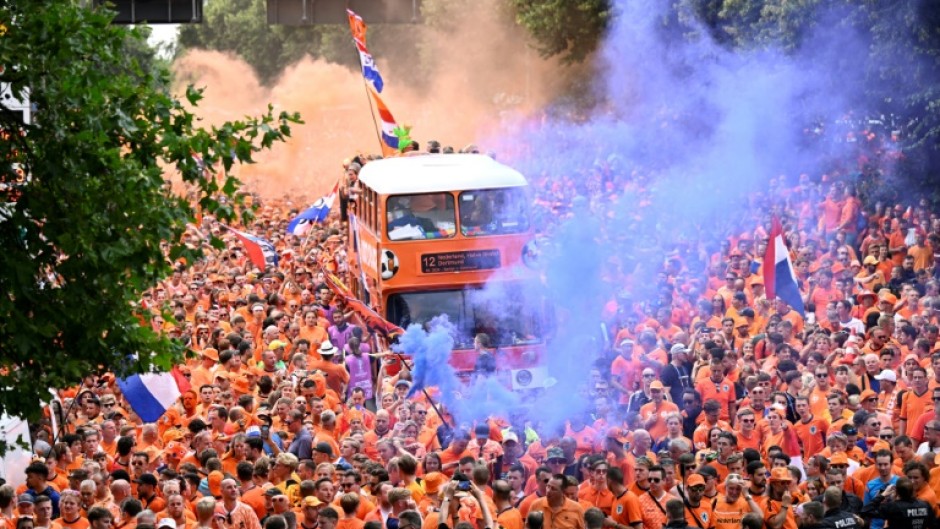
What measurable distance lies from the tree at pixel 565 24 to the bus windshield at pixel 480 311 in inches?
950

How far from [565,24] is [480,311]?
27.4 meters

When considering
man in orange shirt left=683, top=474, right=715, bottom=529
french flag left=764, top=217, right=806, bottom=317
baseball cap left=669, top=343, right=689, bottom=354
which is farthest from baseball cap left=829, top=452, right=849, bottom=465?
french flag left=764, top=217, right=806, bottom=317

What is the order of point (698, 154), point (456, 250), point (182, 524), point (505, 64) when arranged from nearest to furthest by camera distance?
point (182, 524)
point (456, 250)
point (698, 154)
point (505, 64)

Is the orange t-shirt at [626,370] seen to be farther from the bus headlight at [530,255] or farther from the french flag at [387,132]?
the french flag at [387,132]

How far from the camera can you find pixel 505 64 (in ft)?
182

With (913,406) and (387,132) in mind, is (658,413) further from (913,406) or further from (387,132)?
(387,132)

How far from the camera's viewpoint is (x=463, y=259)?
2028cm

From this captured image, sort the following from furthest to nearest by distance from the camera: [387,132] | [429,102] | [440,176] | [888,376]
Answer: [429,102] < [387,132] < [440,176] < [888,376]

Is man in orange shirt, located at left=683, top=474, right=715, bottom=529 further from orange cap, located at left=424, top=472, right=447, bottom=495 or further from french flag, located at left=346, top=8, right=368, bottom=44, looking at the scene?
french flag, located at left=346, top=8, right=368, bottom=44

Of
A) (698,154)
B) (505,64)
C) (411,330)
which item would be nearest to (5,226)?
(411,330)

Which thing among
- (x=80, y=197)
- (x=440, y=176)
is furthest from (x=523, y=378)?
(x=80, y=197)

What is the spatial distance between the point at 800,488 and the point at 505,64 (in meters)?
43.3

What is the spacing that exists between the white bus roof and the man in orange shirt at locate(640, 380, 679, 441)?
5.48 meters

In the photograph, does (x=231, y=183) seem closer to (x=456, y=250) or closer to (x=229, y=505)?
(x=229, y=505)
